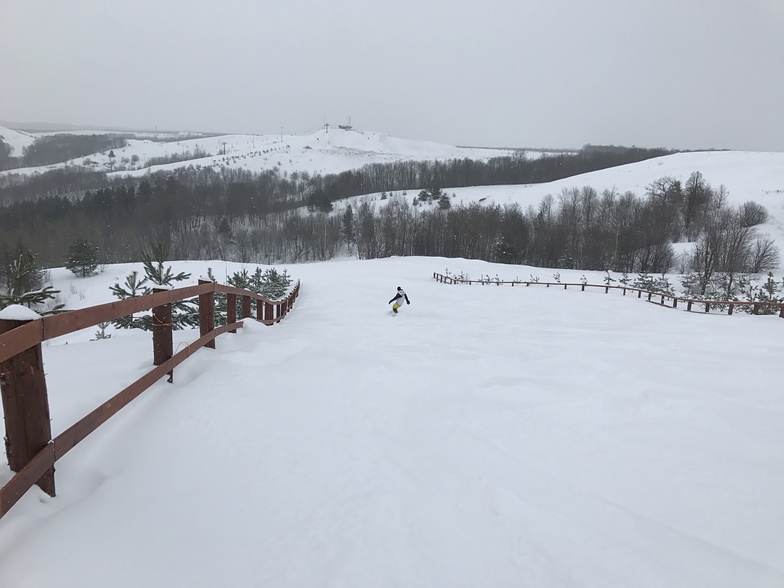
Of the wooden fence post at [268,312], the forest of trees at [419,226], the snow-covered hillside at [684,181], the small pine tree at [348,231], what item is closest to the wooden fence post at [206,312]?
the wooden fence post at [268,312]

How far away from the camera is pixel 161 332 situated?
4.23m

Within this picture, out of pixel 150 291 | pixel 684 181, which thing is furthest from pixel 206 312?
pixel 684 181

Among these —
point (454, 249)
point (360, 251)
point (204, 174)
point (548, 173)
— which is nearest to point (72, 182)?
point (204, 174)

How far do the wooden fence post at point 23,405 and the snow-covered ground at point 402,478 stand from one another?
155mm

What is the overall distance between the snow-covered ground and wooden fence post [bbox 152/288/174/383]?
24 cm

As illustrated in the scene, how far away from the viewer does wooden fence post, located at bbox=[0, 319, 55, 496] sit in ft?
7.40

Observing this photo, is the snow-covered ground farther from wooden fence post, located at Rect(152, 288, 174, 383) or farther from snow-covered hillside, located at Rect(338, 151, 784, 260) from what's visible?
snow-covered hillside, located at Rect(338, 151, 784, 260)

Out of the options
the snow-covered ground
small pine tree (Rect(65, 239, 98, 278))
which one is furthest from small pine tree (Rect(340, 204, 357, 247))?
the snow-covered ground

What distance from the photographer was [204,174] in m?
164

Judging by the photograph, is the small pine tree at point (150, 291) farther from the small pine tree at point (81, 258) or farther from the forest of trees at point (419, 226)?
the forest of trees at point (419, 226)

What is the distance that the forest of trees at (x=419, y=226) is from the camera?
62.9 meters

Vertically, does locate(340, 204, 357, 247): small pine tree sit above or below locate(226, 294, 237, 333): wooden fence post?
below

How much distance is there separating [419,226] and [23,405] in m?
81.2

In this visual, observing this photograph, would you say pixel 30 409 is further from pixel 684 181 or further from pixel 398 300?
pixel 684 181
